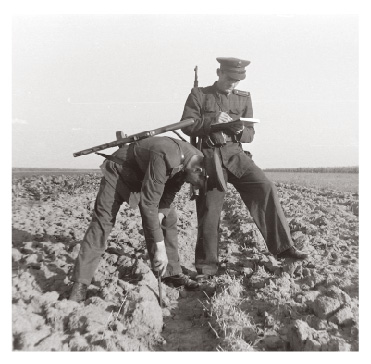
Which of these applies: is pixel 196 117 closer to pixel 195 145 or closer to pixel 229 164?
pixel 195 145

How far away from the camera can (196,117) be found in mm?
3777

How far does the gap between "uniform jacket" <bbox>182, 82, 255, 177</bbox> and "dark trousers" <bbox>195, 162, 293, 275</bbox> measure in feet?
0.37

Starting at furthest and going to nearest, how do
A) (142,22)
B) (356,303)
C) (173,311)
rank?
(142,22)
(173,311)
(356,303)

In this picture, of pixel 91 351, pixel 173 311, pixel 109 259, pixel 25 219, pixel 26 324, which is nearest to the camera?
pixel 91 351

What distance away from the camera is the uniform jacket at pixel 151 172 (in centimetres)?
293

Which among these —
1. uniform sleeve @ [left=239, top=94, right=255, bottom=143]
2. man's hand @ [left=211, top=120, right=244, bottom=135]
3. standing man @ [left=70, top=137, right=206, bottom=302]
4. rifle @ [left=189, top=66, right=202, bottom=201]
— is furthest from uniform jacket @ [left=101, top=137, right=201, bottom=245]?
uniform sleeve @ [left=239, top=94, right=255, bottom=143]

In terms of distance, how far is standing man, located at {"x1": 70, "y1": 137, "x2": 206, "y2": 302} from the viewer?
2945mm

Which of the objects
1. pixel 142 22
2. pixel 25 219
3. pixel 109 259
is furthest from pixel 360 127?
pixel 25 219

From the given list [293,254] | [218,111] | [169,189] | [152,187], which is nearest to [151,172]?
[152,187]

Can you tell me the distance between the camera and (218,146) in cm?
372

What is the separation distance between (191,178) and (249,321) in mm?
1111

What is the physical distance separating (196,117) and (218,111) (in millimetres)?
221

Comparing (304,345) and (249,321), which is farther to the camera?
(249,321)

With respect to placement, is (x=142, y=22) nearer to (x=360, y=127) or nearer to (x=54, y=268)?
(x=360, y=127)
